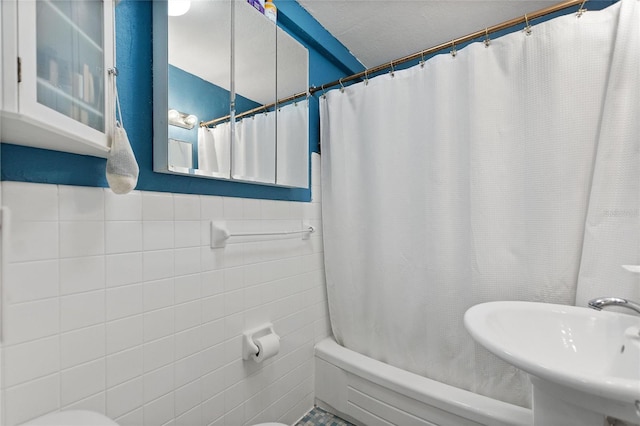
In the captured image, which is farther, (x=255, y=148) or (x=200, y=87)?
(x=255, y=148)

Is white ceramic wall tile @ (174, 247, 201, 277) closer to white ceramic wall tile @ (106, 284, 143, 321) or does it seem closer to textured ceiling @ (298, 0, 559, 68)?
white ceramic wall tile @ (106, 284, 143, 321)

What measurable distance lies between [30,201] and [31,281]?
20 cm

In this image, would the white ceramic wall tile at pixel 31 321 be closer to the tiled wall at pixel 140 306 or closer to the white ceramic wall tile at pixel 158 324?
the tiled wall at pixel 140 306

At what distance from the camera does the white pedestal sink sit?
65 centimetres

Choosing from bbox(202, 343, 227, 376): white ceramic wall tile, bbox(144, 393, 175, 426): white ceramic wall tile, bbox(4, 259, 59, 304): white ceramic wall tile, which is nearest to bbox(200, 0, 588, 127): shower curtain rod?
bbox(4, 259, 59, 304): white ceramic wall tile

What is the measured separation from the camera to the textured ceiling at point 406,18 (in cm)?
150

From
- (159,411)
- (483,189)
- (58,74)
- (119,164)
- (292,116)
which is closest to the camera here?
(58,74)

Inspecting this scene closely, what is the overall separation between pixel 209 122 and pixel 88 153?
430 mm

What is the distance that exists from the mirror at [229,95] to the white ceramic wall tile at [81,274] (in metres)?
0.34

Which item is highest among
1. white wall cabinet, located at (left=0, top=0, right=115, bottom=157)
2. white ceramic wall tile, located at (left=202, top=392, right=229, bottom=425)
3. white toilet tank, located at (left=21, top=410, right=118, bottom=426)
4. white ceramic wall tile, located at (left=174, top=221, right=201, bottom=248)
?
white wall cabinet, located at (left=0, top=0, right=115, bottom=157)

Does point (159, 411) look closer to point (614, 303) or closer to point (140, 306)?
point (140, 306)

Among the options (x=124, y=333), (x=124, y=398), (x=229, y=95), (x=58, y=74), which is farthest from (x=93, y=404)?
(x=229, y=95)

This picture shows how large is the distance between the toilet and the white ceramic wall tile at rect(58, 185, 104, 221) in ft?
1.59

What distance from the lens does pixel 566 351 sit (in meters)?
0.91
